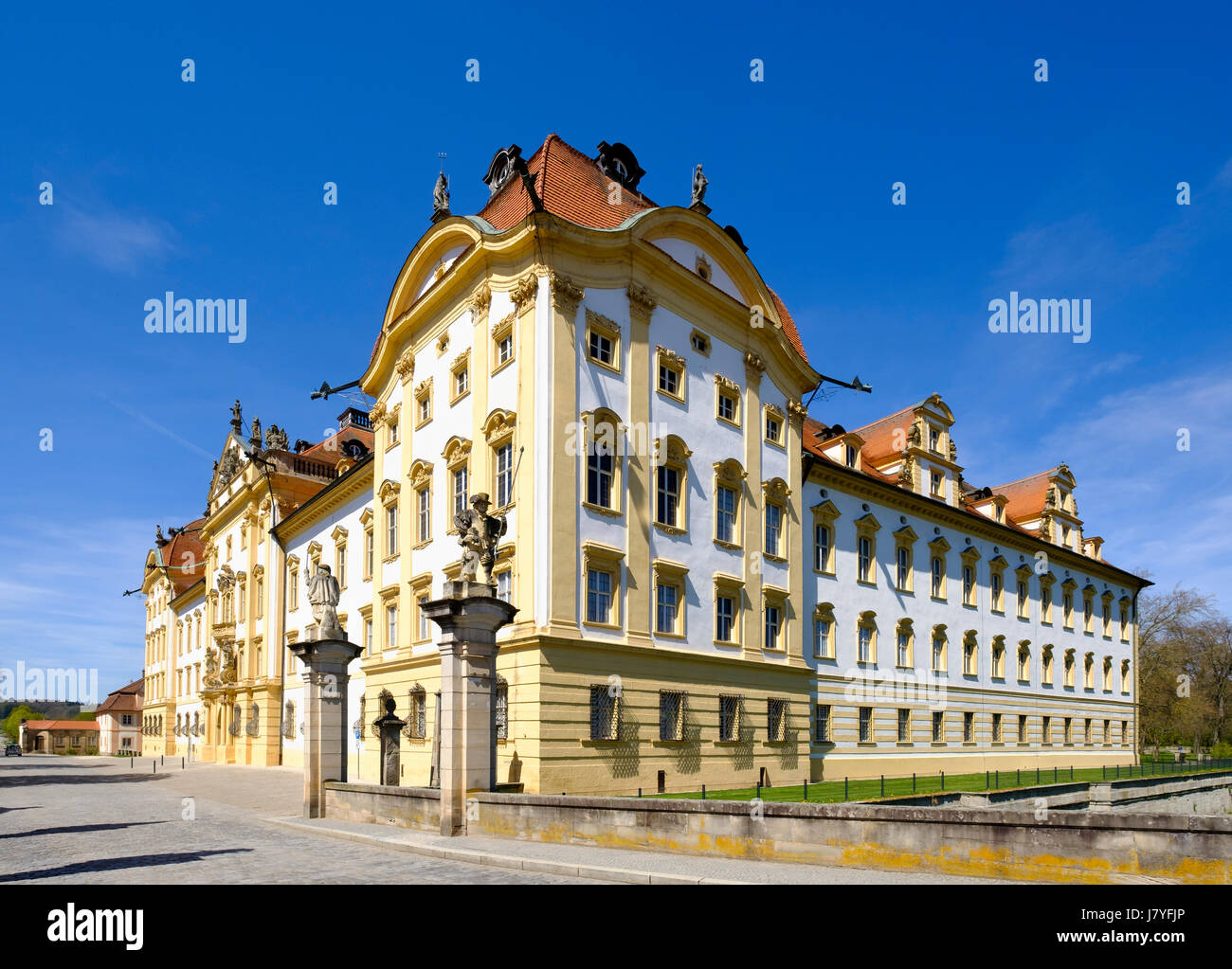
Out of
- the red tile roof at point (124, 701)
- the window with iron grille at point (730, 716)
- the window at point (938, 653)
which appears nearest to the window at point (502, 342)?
the window with iron grille at point (730, 716)

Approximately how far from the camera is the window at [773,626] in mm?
32281

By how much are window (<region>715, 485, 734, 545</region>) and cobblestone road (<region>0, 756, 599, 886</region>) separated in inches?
577

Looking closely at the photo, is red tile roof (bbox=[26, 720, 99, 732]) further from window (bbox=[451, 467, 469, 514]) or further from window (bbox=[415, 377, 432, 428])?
window (bbox=[451, 467, 469, 514])

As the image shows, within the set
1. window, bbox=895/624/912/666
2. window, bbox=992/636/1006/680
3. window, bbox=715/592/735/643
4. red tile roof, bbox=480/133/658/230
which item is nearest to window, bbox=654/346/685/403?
red tile roof, bbox=480/133/658/230

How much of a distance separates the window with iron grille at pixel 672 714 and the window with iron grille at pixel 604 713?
1.88 meters

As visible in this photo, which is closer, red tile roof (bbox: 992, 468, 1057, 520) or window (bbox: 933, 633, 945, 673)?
window (bbox: 933, 633, 945, 673)

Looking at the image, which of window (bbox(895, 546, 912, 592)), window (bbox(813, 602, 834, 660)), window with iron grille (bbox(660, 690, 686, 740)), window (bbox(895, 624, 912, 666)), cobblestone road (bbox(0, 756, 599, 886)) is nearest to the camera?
cobblestone road (bbox(0, 756, 599, 886))

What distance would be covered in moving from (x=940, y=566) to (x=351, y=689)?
2686 cm

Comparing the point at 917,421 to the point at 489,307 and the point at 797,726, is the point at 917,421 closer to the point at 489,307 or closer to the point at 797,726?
the point at 797,726

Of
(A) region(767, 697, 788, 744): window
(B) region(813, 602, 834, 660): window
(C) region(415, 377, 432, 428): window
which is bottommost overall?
(A) region(767, 697, 788, 744): window

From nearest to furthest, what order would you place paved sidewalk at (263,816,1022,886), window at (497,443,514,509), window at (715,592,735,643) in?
paved sidewalk at (263,816,1022,886) < window at (497,443,514,509) < window at (715,592,735,643)

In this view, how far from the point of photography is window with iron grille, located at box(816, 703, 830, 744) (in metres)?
35.3

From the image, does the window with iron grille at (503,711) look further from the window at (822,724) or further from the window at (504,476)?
the window at (822,724)

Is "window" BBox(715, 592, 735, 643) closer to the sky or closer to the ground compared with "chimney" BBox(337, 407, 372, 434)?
closer to the ground
